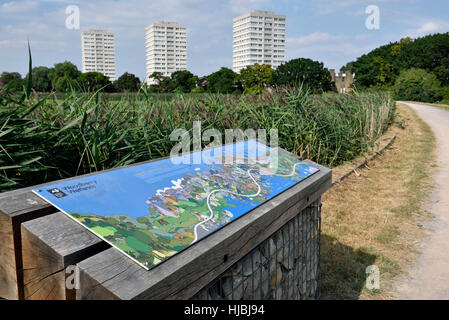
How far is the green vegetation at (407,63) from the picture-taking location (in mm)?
46169

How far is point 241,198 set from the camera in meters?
1.87

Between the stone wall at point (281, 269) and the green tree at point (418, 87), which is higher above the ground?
the green tree at point (418, 87)

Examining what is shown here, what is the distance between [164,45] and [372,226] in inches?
5167

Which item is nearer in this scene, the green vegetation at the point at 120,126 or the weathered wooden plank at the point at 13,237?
the weathered wooden plank at the point at 13,237

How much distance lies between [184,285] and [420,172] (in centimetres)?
695

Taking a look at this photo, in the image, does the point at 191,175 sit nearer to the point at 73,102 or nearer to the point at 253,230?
the point at 253,230

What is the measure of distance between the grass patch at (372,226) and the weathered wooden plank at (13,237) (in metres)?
2.27

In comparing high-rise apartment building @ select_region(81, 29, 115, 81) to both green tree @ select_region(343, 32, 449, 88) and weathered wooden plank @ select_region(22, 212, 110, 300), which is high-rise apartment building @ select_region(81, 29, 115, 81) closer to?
green tree @ select_region(343, 32, 449, 88)

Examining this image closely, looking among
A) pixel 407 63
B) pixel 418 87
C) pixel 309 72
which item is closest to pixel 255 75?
pixel 418 87

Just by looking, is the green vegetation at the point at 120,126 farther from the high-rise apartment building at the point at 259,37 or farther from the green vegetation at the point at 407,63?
the high-rise apartment building at the point at 259,37

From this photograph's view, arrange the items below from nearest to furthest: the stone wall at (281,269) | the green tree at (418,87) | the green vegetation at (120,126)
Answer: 1. the stone wall at (281,269)
2. the green vegetation at (120,126)
3. the green tree at (418,87)

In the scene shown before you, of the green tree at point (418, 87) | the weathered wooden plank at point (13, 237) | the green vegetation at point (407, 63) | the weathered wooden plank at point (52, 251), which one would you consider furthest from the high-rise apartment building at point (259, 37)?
the weathered wooden plank at point (52, 251)

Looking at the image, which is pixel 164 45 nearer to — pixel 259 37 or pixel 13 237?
pixel 259 37
